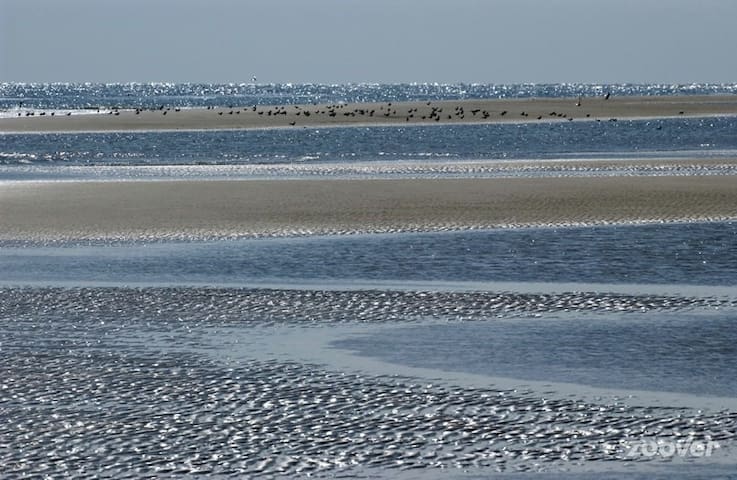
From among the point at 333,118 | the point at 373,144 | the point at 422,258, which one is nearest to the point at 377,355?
the point at 422,258

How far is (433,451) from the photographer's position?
1116 cm

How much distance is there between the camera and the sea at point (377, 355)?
1112 centimetres

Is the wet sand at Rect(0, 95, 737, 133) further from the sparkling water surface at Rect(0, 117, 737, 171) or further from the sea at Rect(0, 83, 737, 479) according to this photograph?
the sea at Rect(0, 83, 737, 479)

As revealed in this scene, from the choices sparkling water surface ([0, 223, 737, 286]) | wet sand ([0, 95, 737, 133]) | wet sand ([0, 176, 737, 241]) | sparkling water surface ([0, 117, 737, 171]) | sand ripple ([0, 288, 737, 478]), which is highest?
wet sand ([0, 95, 737, 133])

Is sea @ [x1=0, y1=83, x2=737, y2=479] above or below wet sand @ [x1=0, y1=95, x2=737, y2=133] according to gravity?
below

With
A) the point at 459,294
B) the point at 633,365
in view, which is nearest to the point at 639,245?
the point at 459,294

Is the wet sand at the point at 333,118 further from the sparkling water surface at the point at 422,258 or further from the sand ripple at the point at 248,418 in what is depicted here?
the sand ripple at the point at 248,418

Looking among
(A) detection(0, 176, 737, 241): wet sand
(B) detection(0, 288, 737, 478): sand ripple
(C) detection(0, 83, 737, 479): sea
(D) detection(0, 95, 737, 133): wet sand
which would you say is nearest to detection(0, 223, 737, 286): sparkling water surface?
(C) detection(0, 83, 737, 479): sea

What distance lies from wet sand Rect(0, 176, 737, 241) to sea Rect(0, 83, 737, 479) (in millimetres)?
1411

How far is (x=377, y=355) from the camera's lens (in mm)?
15062

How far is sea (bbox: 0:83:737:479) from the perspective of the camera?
36.5ft

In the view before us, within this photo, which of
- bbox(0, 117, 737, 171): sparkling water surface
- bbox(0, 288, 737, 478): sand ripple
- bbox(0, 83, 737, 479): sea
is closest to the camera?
bbox(0, 288, 737, 478): sand ripple

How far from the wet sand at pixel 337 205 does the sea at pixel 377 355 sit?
1411 millimetres

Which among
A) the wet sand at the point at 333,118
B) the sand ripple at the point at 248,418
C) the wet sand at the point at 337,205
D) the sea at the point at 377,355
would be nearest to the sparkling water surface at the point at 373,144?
the wet sand at the point at 333,118
